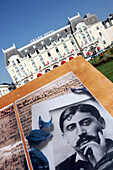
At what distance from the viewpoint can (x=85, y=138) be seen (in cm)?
311

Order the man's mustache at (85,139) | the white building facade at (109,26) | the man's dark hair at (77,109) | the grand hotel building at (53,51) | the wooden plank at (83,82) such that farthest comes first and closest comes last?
the white building facade at (109,26), the grand hotel building at (53,51), the wooden plank at (83,82), the man's dark hair at (77,109), the man's mustache at (85,139)

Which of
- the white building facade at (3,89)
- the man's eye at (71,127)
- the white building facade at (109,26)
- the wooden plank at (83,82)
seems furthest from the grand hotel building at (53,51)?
the man's eye at (71,127)

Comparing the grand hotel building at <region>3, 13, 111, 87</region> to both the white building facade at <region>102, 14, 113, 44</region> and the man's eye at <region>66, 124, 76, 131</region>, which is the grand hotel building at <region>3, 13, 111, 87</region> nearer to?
the white building facade at <region>102, 14, 113, 44</region>

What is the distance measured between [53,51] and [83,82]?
35943 mm

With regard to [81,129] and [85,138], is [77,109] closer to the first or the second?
[81,129]

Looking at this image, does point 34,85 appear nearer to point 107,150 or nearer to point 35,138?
point 35,138

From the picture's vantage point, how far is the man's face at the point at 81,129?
3074 millimetres

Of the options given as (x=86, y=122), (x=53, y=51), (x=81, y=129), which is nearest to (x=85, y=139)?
(x=81, y=129)

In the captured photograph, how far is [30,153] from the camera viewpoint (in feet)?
10.5

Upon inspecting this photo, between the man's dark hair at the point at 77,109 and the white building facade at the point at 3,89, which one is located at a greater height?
the white building facade at the point at 3,89

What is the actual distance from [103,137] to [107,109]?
66cm

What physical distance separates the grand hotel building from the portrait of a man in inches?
1380

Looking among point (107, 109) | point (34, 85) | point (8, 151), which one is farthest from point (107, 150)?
point (34, 85)

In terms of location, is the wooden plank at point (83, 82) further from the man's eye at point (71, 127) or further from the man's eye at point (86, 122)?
the man's eye at point (71, 127)
